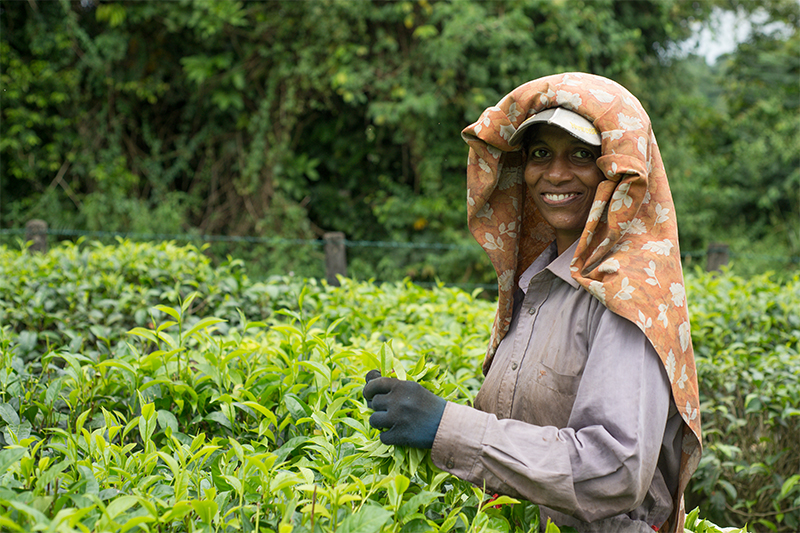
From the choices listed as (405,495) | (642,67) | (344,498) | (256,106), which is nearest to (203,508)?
(344,498)

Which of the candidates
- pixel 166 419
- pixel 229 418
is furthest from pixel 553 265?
pixel 166 419

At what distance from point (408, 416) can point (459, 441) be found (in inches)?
4.2

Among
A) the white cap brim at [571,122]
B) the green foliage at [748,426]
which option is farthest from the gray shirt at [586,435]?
the green foliage at [748,426]

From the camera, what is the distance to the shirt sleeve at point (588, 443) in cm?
117

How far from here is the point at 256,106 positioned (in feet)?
30.3

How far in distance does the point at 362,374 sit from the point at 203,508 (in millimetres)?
716

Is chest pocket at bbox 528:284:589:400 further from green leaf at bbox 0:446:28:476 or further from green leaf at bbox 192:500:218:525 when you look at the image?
green leaf at bbox 0:446:28:476

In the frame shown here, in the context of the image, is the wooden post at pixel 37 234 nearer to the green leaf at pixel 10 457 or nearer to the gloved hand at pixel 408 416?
the green leaf at pixel 10 457

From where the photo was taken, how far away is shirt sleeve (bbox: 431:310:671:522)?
1.17 m

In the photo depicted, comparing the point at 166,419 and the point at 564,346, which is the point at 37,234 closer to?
the point at 166,419

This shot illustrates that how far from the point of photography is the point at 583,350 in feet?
4.51

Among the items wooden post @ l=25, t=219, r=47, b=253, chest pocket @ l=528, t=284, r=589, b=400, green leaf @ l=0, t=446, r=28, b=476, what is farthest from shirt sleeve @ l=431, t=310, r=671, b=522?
wooden post @ l=25, t=219, r=47, b=253

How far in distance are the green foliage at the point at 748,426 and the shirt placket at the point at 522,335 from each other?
5.27 feet

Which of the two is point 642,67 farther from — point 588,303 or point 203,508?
point 203,508
